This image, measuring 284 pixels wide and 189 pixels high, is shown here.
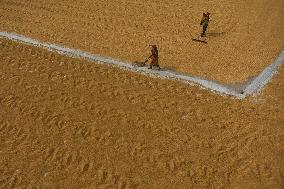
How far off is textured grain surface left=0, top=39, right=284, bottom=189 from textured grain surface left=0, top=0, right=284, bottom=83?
2.32 m

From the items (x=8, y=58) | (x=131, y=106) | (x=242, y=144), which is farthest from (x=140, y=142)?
(x=8, y=58)

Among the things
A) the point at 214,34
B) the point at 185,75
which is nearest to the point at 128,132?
the point at 185,75

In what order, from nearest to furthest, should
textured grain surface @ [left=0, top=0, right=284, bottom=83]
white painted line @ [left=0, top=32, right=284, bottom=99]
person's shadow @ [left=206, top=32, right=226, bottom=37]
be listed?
white painted line @ [left=0, top=32, right=284, bottom=99]
textured grain surface @ [left=0, top=0, right=284, bottom=83]
person's shadow @ [left=206, top=32, right=226, bottom=37]

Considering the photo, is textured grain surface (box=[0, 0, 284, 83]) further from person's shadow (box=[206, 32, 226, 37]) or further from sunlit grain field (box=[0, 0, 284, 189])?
sunlit grain field (box=[0, 0, 284, 189])

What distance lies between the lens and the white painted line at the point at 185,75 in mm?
18906

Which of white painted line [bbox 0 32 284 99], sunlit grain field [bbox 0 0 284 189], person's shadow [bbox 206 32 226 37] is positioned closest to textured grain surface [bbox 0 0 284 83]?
person's shadow [bbox 206 32 226 37]

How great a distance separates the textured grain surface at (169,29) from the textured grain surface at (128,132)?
2316mm

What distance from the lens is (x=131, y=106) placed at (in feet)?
57.9

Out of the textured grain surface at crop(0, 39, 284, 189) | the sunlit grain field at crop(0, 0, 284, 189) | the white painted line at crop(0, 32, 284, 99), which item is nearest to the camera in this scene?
the textured grain surface at crop(0, 39, 284, 189)

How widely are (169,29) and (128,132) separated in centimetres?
1076

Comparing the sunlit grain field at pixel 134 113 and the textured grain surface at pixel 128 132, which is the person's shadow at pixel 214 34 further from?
the textured grain surface at pixel 128 132

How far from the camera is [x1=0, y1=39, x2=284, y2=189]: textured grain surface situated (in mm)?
14367

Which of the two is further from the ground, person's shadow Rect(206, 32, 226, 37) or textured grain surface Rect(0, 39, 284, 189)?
person's shadow Rect(206, 32, 226, 37)

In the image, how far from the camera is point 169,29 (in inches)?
989
